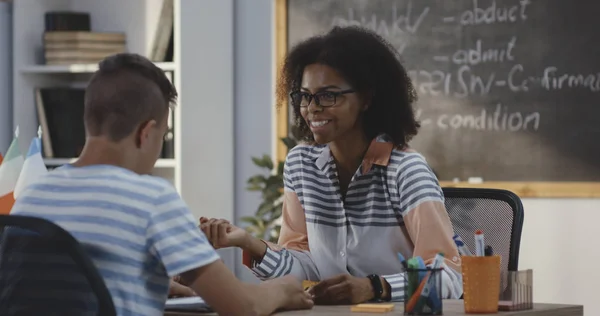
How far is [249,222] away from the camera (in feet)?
15.0

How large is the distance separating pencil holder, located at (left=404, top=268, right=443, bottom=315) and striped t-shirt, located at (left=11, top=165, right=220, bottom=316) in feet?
1.22

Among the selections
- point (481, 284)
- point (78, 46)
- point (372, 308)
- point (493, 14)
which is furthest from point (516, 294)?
point (78, 46)

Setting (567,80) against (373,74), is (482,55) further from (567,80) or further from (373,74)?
(373,74)

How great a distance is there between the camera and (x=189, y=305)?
1.84 metres

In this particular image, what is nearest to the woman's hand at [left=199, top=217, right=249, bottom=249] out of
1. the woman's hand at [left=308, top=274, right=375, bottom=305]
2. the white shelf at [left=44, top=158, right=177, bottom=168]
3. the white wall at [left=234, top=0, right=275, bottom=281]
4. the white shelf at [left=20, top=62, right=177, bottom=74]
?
the woman's hand at [left=308, top=274, right=375, bottom=305]

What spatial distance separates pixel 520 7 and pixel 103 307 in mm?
2891

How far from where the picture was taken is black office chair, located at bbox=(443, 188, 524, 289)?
2457 millimetres

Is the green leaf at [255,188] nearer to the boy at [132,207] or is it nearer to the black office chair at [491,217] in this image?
the black office chair at [491,217]

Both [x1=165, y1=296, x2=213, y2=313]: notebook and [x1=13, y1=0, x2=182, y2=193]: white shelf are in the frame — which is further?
[x1=13, y1=0, x2=182, y2=193]: white shelf

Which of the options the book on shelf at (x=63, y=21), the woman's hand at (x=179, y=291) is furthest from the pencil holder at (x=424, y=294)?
the book on shelf at (x=63, y=21)

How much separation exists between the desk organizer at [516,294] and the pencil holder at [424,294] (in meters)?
0.13

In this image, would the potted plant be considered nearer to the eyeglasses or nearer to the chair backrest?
the eyeglasses

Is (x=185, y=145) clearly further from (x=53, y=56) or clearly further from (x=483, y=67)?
(x=483, y=67)

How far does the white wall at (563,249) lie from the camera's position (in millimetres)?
3945
